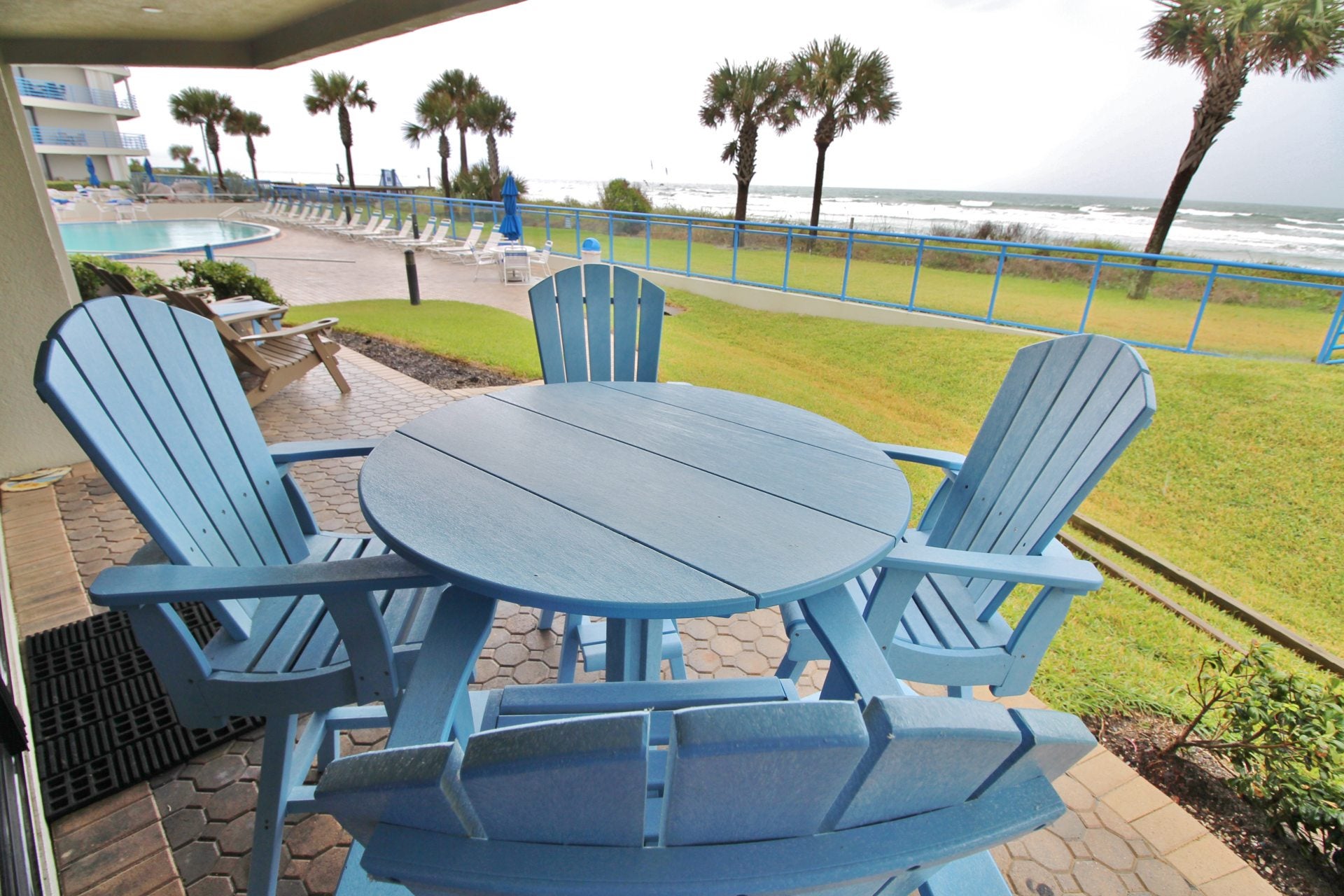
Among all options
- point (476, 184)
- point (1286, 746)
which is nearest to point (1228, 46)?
point (1286, 746)

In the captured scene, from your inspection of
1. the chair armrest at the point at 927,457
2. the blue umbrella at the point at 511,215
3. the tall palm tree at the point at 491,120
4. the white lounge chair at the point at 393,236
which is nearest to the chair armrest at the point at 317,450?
the chair armrest at the point at 927,457

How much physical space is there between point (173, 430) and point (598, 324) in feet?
5.59

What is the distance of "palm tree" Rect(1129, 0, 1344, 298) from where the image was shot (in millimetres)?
6914

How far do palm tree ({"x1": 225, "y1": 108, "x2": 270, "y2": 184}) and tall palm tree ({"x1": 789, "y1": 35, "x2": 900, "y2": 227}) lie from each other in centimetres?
3306

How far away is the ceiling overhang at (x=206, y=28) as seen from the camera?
10.9ft

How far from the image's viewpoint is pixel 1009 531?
1587 millimetres

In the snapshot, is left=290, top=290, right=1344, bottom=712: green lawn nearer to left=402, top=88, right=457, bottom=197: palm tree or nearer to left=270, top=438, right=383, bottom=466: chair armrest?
left=270, top=438, right=383, bottom=466: chair armrest

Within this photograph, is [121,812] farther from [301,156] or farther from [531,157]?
[301,156]

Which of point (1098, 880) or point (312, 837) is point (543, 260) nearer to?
point (312, 837)

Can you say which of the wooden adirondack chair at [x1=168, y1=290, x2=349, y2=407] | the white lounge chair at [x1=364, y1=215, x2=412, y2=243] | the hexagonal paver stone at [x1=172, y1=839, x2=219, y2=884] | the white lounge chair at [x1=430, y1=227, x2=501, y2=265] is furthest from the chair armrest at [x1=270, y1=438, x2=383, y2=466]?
the white lounge chair at [x1=364, y1=215, x2=412, y2=243]

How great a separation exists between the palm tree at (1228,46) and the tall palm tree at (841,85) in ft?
28.1

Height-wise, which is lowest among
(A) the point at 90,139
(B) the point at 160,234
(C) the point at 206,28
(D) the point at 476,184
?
(B) the point at 160,234

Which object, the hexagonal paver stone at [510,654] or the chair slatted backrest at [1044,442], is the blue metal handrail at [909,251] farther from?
the hexagonal paver stone at [510,654]

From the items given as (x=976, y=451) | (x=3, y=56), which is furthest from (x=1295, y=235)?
(x=3, y=56)
